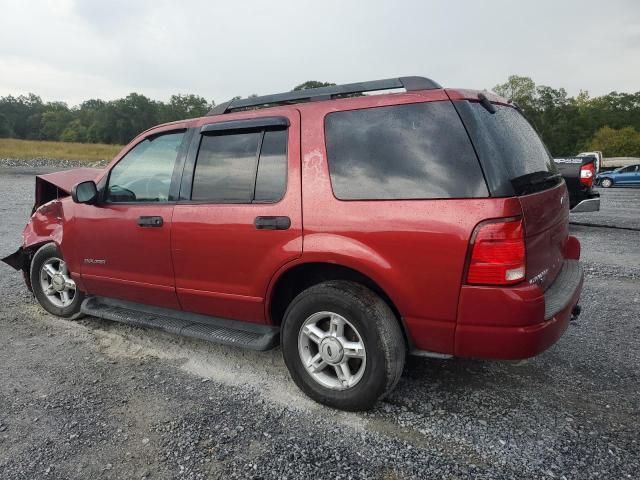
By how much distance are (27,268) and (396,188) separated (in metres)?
4.30

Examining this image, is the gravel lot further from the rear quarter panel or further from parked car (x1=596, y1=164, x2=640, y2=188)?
parked car (x1=596, y1=164, x2=640, y2=188)

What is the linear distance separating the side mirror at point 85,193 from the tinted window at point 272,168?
1.63 meters

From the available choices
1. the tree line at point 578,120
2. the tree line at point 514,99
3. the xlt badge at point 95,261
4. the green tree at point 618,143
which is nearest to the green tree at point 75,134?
the tree line at point 514,99

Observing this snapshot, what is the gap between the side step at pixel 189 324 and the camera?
3182mm

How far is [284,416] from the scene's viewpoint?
2.85m

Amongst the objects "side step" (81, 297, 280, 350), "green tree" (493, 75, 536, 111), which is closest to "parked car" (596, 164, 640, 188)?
"side step" (81, 297, 280, 350)

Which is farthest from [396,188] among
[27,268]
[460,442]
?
[27,268]

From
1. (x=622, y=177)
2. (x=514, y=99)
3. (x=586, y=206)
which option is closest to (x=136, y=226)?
(x=586, y=206)

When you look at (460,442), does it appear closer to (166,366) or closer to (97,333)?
(166,366)

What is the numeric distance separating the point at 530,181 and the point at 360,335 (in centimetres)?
130

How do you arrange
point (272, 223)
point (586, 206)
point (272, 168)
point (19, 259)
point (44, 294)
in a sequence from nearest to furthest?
point (272, 223)
point (272, 168)
point (44, 294)
point (19, 259)
point (586, 206)

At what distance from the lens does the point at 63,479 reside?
2.32 m

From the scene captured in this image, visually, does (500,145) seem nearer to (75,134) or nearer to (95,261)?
(95,261)

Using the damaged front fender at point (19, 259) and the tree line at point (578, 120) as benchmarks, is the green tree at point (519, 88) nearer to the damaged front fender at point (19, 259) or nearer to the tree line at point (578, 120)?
the tree line at point (578, 120)
